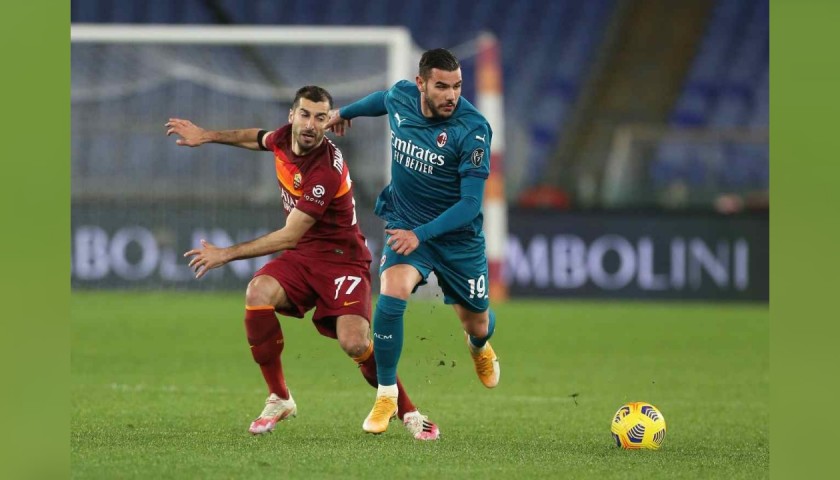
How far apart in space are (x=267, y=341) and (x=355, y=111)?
1.40 meters

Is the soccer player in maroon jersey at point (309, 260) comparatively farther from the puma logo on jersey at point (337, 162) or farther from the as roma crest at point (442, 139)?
the as roma crest at point (442, 139)

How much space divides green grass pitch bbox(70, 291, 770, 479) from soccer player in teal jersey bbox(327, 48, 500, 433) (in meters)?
0.57

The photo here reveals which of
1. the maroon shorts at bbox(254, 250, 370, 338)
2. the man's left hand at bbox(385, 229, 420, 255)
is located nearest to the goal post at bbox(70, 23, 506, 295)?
the maroon shorts at bbox(254, 250, 370, 338)

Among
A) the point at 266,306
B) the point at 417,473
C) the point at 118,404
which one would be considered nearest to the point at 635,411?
the point at 417,473

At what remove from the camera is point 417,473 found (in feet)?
15.9

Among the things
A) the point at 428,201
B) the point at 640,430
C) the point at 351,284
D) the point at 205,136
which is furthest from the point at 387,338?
the point at 205,136

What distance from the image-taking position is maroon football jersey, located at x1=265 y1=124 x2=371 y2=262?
20.3 feet

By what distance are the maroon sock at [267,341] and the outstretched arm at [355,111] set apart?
3.67 feet

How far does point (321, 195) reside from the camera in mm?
6180

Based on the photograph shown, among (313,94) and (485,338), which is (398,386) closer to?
(485,338)

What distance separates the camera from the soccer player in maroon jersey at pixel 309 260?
20.2 ft

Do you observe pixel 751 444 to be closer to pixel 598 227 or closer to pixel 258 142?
pixel 258 142

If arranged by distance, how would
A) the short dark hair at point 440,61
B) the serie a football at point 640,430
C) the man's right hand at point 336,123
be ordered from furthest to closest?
1. the man's right hand at point 336,123
2. the short dark hair at point 440,61
3. the serie a football at point 640,430

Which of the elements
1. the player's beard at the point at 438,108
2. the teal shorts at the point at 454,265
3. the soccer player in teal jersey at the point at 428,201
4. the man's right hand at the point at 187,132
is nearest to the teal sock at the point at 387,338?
the soccer player in teal jersey at the point at 428,201
